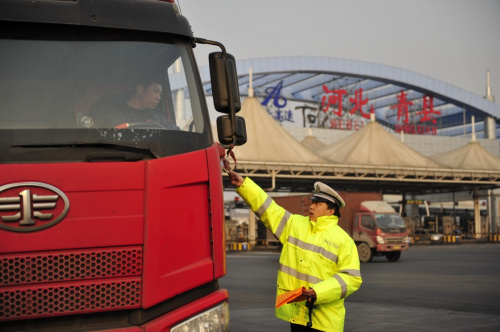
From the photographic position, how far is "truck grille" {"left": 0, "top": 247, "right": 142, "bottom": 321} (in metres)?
3.84

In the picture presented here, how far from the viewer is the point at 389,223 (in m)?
29.0

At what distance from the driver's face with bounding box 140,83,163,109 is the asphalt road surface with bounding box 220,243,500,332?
542 centimetres

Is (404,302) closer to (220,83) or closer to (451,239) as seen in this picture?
(220,83)

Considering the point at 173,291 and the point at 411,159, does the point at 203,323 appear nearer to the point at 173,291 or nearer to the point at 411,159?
the point at 173,291

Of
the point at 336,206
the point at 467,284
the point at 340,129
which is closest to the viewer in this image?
the point at 336,206

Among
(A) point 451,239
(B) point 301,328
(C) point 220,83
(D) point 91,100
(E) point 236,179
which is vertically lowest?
(A) point 451,239

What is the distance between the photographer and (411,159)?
46531 mm

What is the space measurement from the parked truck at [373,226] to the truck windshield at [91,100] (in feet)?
78.8

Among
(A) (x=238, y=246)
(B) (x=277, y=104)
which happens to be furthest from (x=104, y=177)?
(B) (x=277, y=104)

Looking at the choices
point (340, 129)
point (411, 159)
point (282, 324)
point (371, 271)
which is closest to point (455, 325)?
point (282, 324)

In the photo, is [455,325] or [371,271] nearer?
[455,325]

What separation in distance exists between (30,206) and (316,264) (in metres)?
2.12

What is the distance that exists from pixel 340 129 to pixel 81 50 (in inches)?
2514

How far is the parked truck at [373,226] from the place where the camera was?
28.1m
